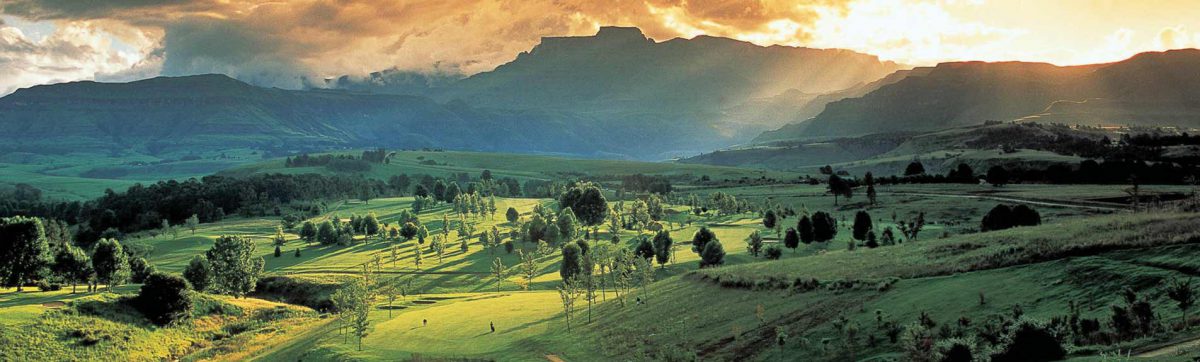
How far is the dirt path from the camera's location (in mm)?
25750

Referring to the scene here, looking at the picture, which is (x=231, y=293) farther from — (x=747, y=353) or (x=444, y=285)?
(x=747, y=353)

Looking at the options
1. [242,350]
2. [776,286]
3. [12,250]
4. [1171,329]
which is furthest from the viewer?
[12,250]

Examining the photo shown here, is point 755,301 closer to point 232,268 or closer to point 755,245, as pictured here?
point 755,245

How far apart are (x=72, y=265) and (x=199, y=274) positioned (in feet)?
57.1

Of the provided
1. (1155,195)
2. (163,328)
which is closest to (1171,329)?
(163,328)

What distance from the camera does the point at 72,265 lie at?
109m

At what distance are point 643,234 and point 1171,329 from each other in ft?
417

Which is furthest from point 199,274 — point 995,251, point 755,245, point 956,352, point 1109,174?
point 1109,174

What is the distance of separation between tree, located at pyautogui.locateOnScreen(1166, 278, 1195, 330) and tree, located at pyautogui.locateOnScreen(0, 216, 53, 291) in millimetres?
131633

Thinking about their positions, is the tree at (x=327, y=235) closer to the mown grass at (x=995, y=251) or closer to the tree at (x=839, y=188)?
the mown grass at (x=995, y=251)

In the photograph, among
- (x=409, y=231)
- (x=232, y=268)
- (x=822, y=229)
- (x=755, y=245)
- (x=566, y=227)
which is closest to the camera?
(x=755, y=245)

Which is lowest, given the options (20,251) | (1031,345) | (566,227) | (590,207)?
(566,227)

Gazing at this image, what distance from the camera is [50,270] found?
10962 centimetres

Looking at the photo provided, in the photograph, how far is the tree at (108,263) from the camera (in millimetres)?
108000
